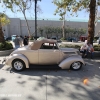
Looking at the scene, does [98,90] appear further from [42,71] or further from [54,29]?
[54,29]

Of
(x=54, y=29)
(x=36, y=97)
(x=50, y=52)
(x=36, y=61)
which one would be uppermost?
→ (x=54, y=29)

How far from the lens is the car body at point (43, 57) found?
5609 mm

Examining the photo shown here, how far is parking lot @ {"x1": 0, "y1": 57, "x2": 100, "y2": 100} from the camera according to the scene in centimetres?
363

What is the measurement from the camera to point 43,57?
18.9 ft

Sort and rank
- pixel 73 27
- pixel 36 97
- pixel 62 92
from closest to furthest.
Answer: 1. pixel 36 97
2. pixel 62 92
3. pixel 73 27

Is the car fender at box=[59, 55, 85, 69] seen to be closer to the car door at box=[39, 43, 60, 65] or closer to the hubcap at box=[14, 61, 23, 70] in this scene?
the car door at box=[39, 43, 60, 65]

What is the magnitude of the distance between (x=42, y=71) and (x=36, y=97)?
7.03 feet

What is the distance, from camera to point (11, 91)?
3.85 m

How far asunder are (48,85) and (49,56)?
70.5 inches

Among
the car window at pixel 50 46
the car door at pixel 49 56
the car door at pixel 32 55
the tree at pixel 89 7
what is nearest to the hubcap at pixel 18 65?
the car door at pixel 32 55

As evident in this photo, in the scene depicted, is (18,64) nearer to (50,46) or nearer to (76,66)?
(50,46)

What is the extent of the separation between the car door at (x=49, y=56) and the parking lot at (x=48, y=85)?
1.45 ft

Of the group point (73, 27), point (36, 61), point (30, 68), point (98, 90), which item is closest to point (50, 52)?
point (36, 61)

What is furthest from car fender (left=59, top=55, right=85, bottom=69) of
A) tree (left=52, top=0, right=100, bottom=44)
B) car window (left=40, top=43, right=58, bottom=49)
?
tree (left=52, top=0, right=100, bottom=44)
